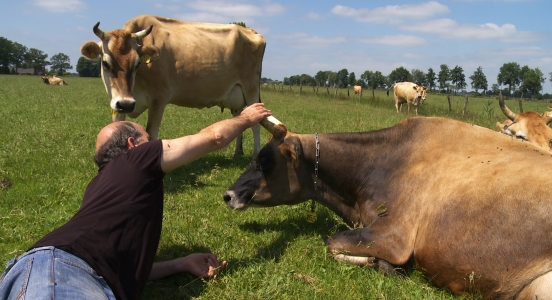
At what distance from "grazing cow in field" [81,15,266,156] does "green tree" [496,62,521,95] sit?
13447 centimetres

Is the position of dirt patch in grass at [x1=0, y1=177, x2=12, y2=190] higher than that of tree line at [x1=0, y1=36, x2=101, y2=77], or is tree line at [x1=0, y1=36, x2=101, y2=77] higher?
tree line at [x1=0, y1=36, x2=101, y2=77]

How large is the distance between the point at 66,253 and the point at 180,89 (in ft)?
20.3

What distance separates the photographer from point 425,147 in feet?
16.0

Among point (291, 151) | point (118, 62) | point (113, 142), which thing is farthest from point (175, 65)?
point (113, 142)

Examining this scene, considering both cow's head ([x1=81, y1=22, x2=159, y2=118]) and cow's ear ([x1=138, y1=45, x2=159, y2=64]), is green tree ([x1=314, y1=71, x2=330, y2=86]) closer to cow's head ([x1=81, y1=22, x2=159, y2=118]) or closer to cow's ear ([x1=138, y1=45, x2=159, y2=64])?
cow's ear ([x1=138, y1=45, x2=159, y2=64])

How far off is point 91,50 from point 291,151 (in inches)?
173

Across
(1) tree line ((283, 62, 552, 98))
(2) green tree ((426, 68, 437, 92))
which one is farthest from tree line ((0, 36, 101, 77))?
(2) green tree ((426, 68, 437, 92))

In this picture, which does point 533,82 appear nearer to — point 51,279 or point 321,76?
point 321,76

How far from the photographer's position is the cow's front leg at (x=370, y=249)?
14.3ft

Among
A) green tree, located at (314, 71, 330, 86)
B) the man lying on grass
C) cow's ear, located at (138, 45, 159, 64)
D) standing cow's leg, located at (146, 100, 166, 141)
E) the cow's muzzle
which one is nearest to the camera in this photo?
the man lying on grass

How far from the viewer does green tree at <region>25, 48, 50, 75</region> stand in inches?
5017

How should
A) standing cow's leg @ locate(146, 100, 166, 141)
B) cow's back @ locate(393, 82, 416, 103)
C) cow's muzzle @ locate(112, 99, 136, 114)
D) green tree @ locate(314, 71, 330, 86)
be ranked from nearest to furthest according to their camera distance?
cow's muzzle @ locate(112, 99, 136, 114) < standing cow's leg @ locate(146, 100, 166, 141) < cow's back @ locate(393, 82, 416, 103) < green tree @ locate(314, 71, 330, 86)

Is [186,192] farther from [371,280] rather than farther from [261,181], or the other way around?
[371,280]

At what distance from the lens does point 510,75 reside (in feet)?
421
